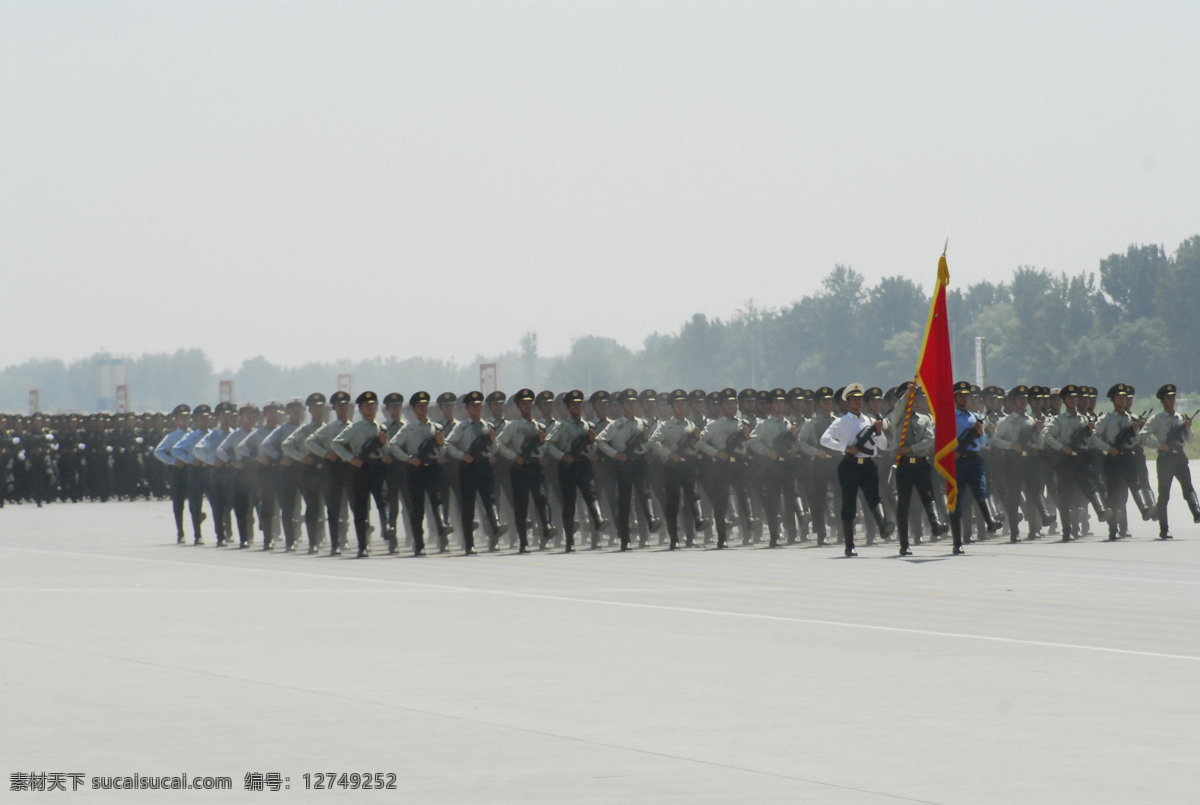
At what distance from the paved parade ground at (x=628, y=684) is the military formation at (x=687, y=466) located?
407cm

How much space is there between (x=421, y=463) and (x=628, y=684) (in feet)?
42.7

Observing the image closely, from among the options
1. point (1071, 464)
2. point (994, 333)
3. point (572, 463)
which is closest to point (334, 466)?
point (572, 463)

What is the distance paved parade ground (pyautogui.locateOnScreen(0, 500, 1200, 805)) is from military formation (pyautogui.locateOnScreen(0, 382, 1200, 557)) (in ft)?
13.3

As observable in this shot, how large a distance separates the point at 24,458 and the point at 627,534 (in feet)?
76.4

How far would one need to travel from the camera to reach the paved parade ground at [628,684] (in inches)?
307

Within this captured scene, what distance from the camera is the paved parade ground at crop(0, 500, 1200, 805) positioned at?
7.79 metres

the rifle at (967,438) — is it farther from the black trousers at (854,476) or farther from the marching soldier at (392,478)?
the marching soldier at (392,478)

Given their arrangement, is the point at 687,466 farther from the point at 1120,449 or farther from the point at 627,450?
the point at 1120,449

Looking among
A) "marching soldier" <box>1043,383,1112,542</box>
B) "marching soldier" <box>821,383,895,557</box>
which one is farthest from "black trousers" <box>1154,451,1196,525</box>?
"marching soldier" <box>821,383,895,557</box>

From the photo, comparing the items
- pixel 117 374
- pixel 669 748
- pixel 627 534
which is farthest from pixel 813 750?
pixel 117 374

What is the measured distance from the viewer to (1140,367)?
427ft

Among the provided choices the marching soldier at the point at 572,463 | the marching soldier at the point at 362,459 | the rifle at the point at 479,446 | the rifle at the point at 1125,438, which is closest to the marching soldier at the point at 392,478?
the marching soldier at the point at 362,459

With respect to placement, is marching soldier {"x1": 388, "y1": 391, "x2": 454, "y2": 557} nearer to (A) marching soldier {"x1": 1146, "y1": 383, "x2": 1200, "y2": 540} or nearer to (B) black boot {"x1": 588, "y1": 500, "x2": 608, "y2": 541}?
(B) black boot {"x1": 588, "y1": 500, "x2": 608, "y2": 541}

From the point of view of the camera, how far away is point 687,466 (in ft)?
81.4
